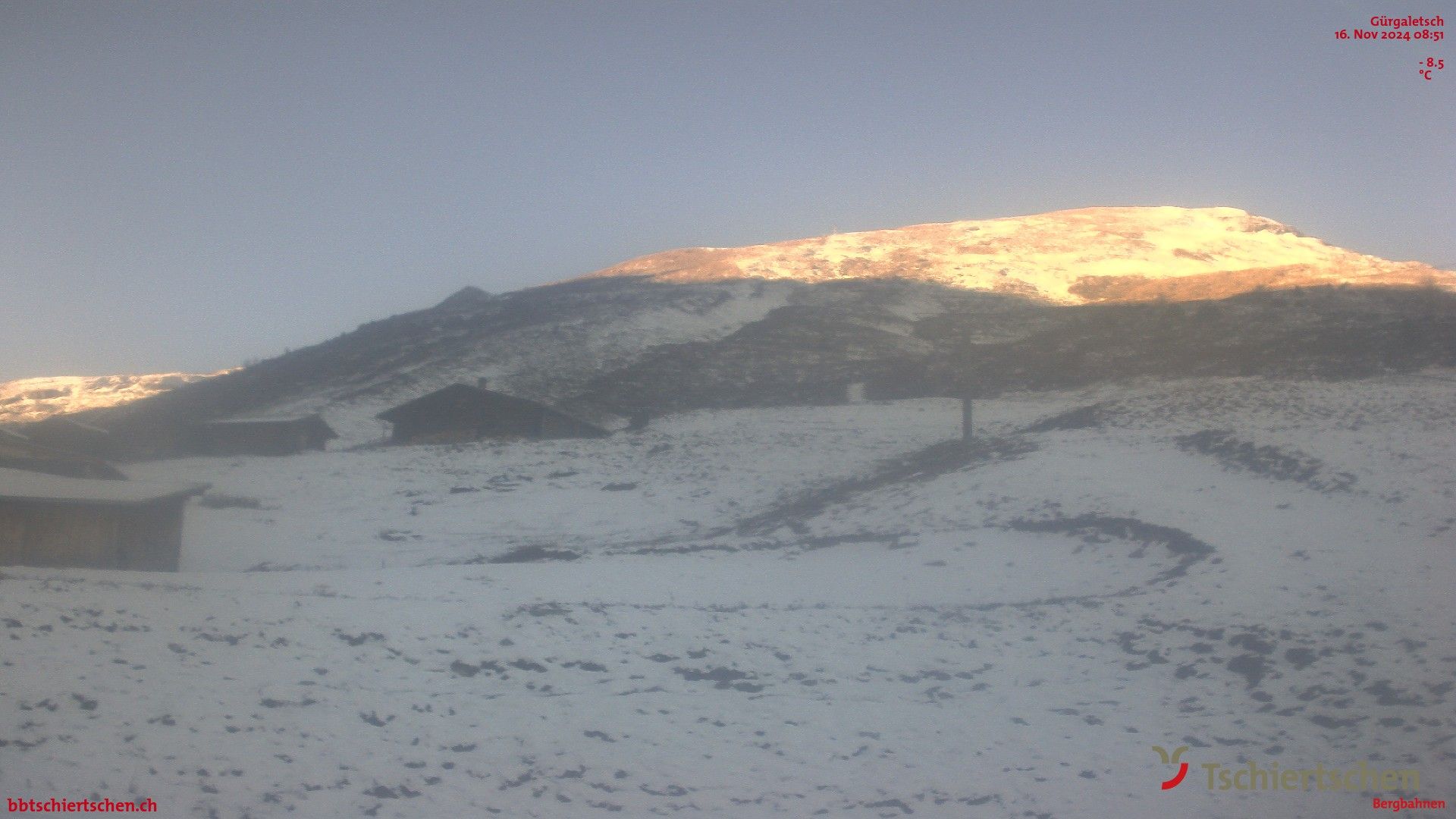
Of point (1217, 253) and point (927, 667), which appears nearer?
point (927, 667)

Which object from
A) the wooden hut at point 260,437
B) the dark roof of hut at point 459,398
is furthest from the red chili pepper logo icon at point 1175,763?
the wooden hut at point 260,437

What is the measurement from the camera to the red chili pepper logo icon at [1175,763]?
9.70 metres

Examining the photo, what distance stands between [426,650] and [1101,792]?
8.86 m

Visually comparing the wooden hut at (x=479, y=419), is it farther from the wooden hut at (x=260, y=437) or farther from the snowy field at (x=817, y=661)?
the snowy field at (x=817, y=661)

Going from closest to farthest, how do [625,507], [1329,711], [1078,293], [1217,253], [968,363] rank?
[1329,711], [625,507], [968,363], [1078,293], [1217,253]

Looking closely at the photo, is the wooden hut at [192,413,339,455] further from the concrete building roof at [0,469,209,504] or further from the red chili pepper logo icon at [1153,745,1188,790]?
the red chili pepper logo icon at [1153,745,1188,790]

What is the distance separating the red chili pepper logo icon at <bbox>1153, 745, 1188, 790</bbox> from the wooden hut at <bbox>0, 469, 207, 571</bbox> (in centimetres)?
1826

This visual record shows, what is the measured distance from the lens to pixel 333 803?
961cm

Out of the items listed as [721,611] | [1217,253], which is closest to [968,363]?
[721,611]

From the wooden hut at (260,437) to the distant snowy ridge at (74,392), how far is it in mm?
6336

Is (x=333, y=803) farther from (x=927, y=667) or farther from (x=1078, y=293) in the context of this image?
(x=1078, y=293)

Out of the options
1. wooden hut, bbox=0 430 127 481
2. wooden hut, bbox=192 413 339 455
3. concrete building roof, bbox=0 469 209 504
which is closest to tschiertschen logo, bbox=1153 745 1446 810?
concrete building roof, bbox=0 469 209 504

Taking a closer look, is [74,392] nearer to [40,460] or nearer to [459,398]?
[459,398]

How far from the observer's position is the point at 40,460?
20766 millimetres
